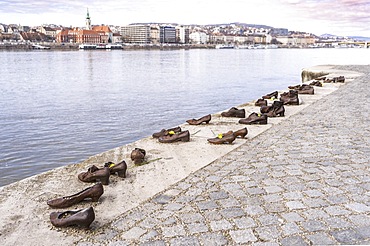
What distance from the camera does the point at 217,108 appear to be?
18.6m

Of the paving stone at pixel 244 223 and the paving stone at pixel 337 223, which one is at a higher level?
the paving stone at pixel 337 223

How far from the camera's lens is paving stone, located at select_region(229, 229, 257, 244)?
379cm

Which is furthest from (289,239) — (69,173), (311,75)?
(311,75)

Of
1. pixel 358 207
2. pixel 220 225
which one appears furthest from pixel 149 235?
pixel 358 207

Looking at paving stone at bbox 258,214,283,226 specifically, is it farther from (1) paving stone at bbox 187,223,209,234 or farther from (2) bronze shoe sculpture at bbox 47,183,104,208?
(2) bronze shoe sculpture at bbox 47,183,104,208

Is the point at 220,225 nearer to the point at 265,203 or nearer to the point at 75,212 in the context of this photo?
the point at 265,203

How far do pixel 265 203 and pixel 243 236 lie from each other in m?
0.83

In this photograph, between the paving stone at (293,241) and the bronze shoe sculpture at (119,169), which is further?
the bronze shoe sculpture at (119,169)

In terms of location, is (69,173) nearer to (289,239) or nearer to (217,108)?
(289,239)

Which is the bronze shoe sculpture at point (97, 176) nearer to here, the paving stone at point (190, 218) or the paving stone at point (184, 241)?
the paving stone at point (190, 218)

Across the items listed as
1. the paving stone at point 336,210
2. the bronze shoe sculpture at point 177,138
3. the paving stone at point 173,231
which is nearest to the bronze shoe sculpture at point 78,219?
the paving stone at point 173,231

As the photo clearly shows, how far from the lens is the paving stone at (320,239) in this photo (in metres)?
3.73

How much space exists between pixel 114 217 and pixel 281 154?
3.29 meters

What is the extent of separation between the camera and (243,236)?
387 cm
